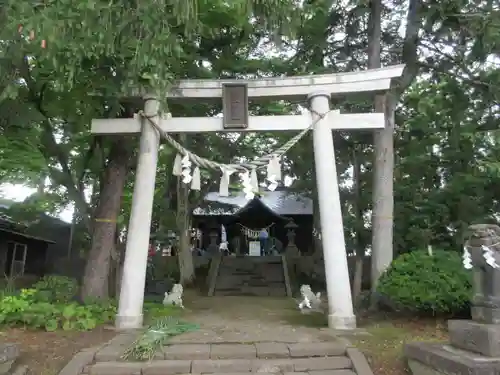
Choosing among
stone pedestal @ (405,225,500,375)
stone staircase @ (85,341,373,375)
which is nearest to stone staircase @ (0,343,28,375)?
stone staircase @ (85,341,373,375)

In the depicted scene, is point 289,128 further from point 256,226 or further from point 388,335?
point 256,226

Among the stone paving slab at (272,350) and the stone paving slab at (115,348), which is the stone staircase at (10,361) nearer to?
the stone paving slab at (115,348)

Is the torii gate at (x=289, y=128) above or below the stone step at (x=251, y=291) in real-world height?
above

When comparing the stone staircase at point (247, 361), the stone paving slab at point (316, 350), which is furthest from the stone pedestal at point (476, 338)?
the stone paving slab at point (316, 350)

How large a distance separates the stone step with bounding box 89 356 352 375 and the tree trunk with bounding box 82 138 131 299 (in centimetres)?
362

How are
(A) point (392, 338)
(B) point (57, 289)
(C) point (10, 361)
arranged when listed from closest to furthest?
(C) point (10, 361) < (A) point (392, 338) < (B) point (57, 289)

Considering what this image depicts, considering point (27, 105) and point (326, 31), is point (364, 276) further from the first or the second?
point (27, 105)

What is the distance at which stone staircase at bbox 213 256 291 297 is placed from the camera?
16.0 m

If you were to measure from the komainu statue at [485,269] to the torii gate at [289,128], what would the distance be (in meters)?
2.92

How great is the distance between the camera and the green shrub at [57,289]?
8391mm

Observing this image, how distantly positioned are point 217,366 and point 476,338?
3031 millimetres

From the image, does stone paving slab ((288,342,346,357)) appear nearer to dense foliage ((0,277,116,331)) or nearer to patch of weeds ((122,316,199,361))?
patch of weeds ((122,316,199,361))

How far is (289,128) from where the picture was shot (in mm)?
8547

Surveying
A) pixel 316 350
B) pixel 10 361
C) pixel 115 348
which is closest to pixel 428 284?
pixel 316 350
